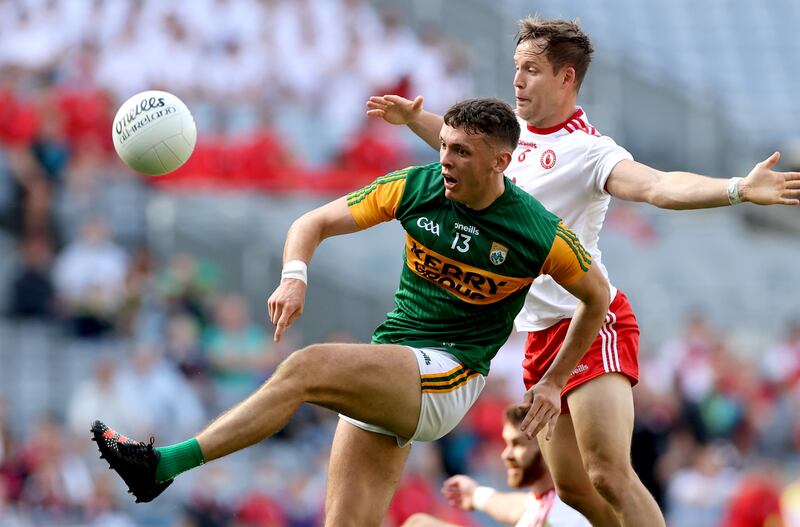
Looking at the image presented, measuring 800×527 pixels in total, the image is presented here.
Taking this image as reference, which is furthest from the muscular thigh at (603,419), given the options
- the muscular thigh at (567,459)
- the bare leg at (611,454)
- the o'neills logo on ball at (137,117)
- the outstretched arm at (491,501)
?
the o'neills logo on ball at (137,117)

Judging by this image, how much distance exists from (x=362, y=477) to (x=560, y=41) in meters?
2.45

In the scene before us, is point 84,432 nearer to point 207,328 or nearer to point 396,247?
point 207,328

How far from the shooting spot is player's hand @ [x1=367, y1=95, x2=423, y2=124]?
24.1 feet

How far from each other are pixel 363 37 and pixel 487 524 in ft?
26.4

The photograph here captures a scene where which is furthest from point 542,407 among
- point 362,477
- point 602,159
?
point 602,159

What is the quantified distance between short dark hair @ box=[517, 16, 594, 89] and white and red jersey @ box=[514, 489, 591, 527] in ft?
8.05

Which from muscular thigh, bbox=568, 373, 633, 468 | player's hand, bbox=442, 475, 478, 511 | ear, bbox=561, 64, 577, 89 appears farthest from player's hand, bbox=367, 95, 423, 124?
player's hand, bbox=442, 475, 478, 511

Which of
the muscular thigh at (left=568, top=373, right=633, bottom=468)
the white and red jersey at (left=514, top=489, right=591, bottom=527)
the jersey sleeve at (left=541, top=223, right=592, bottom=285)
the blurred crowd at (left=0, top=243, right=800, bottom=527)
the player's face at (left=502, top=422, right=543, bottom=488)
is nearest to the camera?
the jersey sleeve at (left=541, top=223, right=592, bottom=285)

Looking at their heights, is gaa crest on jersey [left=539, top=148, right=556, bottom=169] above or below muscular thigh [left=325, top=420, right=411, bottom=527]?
above

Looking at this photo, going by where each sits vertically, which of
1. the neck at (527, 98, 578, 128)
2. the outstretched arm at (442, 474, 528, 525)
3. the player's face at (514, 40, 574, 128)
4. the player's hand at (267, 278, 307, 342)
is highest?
the player's face at (514, 40, 574, 128)

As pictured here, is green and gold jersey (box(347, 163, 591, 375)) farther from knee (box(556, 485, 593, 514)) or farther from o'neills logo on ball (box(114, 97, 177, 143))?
o'neills logo on ball (box(114, 97, 177, 143))

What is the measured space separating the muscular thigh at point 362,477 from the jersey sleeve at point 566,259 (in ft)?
3.78

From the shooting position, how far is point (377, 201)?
22.2ft

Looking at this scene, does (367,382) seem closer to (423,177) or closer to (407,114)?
(423,177)
